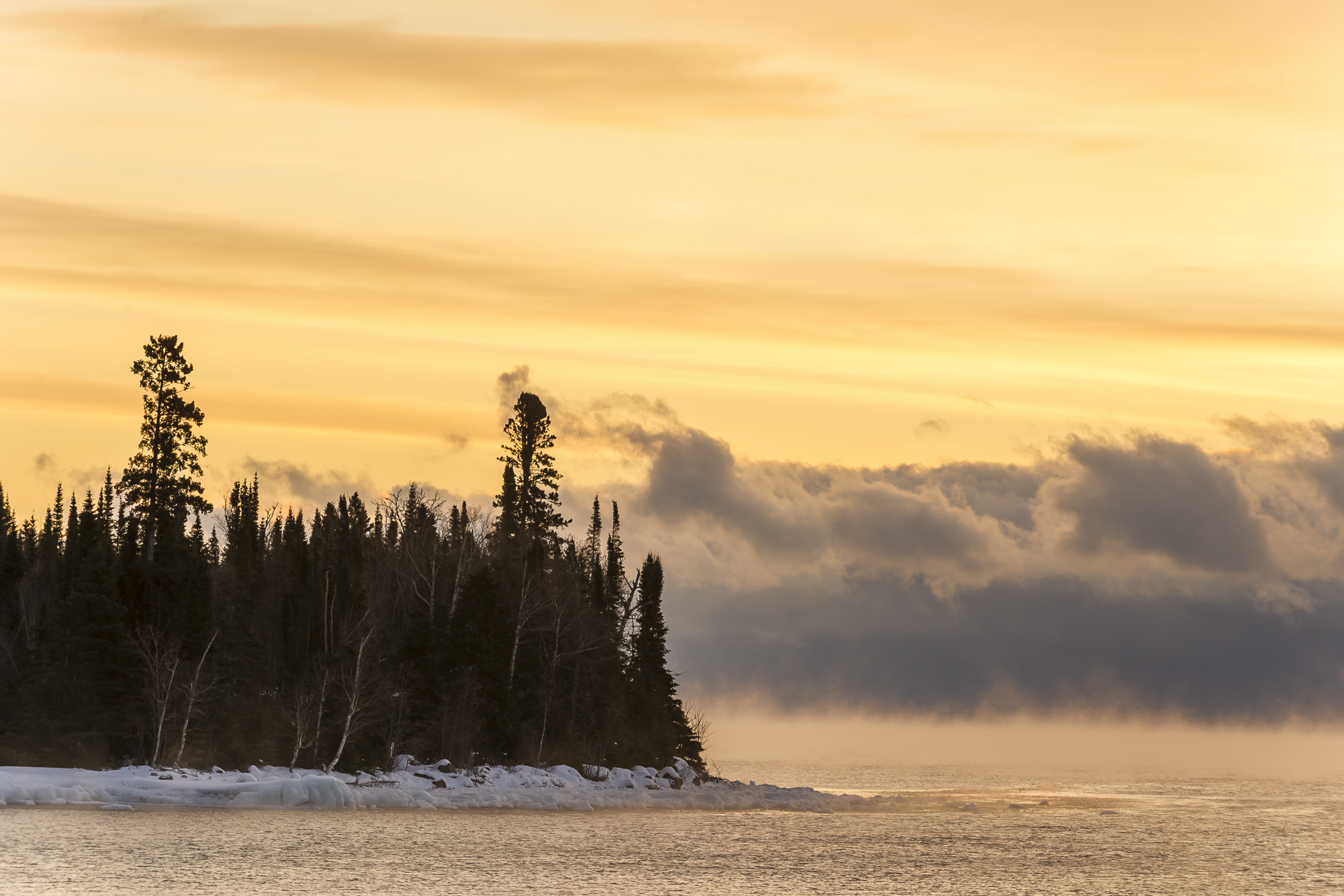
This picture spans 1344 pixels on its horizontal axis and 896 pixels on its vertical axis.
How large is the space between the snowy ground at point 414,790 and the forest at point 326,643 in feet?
9.28

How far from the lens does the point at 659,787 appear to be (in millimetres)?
124375

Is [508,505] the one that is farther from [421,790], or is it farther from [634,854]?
[634,854]

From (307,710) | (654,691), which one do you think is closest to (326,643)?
(307,710)

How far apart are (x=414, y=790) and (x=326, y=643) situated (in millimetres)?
15604

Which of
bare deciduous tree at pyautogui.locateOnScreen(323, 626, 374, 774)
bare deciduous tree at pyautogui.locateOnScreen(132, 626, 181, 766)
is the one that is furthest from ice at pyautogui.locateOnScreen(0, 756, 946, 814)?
bare deciduous tree at pyautogui.locateOnScreen(132, 626, 181, 766)

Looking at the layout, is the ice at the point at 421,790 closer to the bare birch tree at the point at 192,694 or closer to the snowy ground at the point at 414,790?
the snowy ground at the point at 414,790

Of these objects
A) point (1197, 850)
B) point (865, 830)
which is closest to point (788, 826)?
point (865, 830)

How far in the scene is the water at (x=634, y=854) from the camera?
6000 centimetres

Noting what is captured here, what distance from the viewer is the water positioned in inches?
2362

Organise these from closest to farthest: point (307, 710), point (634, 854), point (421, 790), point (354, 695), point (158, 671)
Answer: point (634, 854), point (158, 671), point (354, 695), point (307, 710), point (421, 790)

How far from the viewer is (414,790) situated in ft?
340

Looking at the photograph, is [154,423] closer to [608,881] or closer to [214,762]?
[214,762]

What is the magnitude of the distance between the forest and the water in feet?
46.5

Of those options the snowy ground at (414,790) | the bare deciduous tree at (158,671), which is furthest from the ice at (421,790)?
the bare deciduous tree at (158,671)
